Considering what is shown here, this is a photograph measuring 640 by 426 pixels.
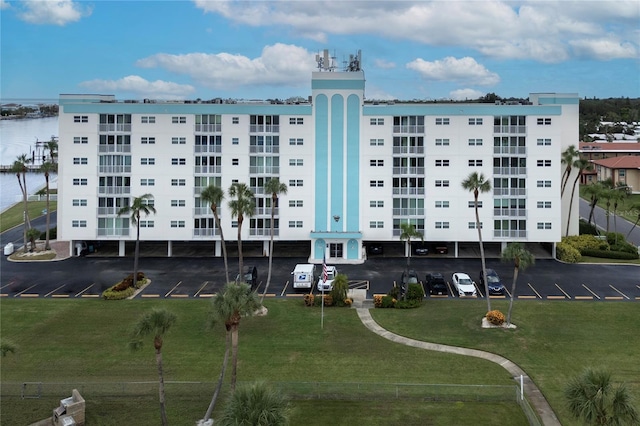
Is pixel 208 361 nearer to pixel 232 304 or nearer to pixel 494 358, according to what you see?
pixel 232 304

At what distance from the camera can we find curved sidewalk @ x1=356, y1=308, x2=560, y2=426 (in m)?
24.8

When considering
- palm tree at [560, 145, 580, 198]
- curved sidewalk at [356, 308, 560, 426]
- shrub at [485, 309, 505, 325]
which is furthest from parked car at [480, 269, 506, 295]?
palm tree at [560, 145, 580, 198]

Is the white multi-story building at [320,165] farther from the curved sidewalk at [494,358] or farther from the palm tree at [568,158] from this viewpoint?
the curved sidewalk at [494,358]

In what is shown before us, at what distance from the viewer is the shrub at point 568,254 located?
55531mm

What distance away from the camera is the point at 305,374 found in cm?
2900

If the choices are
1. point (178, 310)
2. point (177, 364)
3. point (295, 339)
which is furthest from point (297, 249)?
point (177, 364)

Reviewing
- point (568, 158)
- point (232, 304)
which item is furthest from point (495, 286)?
point (232, 304)

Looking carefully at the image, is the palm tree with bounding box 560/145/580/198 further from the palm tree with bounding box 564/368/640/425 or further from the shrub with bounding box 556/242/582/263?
the palm tree with bounding box 564/368/640/425

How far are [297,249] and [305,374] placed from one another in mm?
33598

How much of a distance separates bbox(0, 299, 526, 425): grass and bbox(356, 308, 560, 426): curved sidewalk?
762 mm

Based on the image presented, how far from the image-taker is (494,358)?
3112 cm

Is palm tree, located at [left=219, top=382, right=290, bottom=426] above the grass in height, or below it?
above

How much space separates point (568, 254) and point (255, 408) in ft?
155

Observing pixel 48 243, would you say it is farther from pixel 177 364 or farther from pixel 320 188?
pixel 177 364
